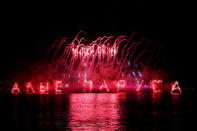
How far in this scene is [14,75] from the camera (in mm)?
49375

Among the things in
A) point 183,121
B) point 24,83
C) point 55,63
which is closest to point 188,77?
point 55,63

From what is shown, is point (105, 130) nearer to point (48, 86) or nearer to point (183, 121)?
point (183, 121)

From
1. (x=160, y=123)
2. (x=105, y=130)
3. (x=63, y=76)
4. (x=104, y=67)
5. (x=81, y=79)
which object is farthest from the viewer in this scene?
(x=63, y=76)

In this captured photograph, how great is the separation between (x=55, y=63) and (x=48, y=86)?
4.02 m

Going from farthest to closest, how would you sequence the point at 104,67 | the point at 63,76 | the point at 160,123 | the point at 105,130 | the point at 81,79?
the point at 63,76 → the point at 81,79 → the point at 104,67 → the point at 160,123 → the point at 105,130

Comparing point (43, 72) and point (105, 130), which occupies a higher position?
point (43, 72)

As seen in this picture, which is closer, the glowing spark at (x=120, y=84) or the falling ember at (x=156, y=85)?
the falling ember at (x=156, y=85)

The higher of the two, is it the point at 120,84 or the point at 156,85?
the point at 120,84

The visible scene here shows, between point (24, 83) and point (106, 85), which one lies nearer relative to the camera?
point (106, 85)

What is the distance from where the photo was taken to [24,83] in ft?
160

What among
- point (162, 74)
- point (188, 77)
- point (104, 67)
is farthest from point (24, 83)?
point (188, 77)

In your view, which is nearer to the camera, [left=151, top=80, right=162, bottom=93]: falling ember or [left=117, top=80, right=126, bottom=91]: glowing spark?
[left=151, top=80, right=162, bottom=93]: falling ember

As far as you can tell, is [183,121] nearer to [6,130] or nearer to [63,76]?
[6,130]

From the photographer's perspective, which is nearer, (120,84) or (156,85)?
(156,85)
